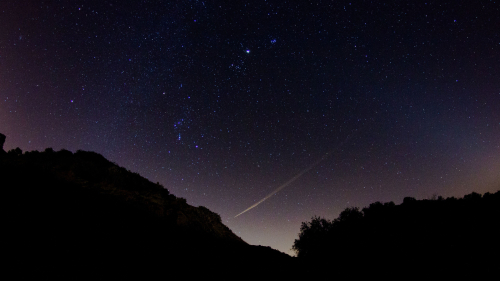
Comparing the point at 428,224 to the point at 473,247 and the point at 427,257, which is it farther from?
the point at 427,257

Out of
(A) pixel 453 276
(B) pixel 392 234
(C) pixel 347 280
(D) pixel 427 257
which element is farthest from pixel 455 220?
(C) pixel 347 280

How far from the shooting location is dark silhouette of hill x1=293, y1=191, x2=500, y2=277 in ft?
31.1

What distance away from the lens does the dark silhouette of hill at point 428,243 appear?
948cm

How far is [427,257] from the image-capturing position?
10531 mm

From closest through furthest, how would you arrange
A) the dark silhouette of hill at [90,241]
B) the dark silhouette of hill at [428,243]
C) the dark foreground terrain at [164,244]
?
the dark silhouette of hill at [90,241] < the dark foreground terrain at [164,244] < the dark silhouette of hill at [428,243]

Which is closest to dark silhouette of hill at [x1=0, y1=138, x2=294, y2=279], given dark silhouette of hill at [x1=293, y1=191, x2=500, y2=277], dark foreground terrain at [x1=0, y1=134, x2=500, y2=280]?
dark foreground terrain at [x1=0, y1=134, x2=500, y2=280]

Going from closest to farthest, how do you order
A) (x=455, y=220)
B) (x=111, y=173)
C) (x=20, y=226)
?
(x=20, y=226), (x=455, y=220), (x=111, y=173)

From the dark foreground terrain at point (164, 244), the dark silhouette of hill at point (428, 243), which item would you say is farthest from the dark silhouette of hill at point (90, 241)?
the dark silhouette of hill at point (428, 243)

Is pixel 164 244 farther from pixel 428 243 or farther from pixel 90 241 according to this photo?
pixel 428 243

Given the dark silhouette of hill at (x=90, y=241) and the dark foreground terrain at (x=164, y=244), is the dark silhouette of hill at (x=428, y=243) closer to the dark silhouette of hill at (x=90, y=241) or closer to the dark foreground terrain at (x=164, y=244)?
→ the dark foreground terrain at (x=164, y=244)

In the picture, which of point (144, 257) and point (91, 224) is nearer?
point (144, 257)

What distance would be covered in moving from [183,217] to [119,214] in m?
5.80

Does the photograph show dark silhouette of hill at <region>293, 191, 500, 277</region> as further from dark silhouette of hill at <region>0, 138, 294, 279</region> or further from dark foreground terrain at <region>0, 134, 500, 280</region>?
dark silhouette of hill at <region>0, 138, 294, 279</region>

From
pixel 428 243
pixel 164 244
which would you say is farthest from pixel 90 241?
pixel 428 243
